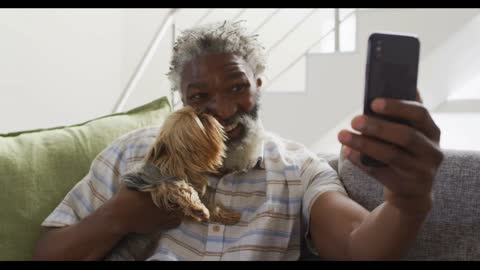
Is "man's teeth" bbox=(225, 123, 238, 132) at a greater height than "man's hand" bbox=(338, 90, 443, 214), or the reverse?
"man's hand" bbox=(338, 90, 443, 214)

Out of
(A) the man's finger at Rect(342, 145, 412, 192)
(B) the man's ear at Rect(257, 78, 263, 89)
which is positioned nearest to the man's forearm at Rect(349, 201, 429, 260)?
(A) the man's finger at Rect(342, 145, 412, 192)

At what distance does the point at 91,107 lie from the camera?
3.32m

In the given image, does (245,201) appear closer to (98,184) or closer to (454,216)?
(98,184)

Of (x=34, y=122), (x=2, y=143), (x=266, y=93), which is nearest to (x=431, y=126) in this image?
(x=2, y=143)

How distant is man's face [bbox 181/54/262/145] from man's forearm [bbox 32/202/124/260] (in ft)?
1.07

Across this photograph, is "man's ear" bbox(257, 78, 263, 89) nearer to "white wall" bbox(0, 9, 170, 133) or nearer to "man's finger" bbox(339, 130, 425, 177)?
"man's finger" bbox(339, 130, 425, 177)

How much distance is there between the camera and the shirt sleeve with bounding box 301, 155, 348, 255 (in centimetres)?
129

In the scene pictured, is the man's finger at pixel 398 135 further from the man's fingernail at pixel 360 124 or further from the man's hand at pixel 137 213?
the man's hand at pixel 137 213

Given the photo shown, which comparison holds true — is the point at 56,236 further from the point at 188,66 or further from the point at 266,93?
the point at 266,93

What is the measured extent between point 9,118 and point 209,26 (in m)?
1.53

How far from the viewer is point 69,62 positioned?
3070 mm

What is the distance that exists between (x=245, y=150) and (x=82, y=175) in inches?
17.2

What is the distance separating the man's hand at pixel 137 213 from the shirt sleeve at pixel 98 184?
12 centimetres

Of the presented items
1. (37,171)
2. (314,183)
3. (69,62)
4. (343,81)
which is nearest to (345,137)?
(314,183)
